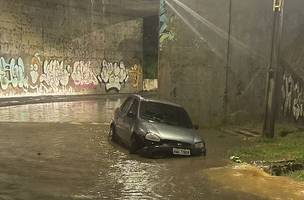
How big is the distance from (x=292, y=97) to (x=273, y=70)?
3.45 metres

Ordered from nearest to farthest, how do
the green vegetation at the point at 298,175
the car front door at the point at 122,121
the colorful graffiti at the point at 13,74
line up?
1. the green vegetation at the point at 298,175
2. the car front door at the point at 122,121
3. the colorful graffiti at the point at 13,74

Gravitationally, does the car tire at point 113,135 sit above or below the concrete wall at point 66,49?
below

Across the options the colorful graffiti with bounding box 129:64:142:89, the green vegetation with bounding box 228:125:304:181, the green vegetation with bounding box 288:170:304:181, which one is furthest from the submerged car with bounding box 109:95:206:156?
the colorful graffiti with bounding box 129:64:142:89

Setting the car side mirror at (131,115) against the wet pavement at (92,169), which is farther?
the car side mirror at (131,115)

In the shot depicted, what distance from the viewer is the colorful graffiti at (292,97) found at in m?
17.0

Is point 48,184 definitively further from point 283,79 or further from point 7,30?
point 7,30

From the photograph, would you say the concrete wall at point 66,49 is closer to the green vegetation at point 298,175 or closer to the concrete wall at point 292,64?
the concrete wall at point 292,64

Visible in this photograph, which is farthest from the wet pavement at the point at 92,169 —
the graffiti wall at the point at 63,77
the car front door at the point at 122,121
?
the graffiti wall at the point at 63,77

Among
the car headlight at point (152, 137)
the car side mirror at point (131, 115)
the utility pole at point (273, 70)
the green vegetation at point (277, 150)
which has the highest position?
the utility pole at point (273, 70)

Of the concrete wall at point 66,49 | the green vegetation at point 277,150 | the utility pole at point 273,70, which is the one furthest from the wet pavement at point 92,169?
the concrete wall at point 66,49

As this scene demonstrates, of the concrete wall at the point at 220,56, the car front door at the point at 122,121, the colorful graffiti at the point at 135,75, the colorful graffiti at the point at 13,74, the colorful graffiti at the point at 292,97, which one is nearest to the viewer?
the car front door at the point at 122,121

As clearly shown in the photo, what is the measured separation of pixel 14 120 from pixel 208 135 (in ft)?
24.8

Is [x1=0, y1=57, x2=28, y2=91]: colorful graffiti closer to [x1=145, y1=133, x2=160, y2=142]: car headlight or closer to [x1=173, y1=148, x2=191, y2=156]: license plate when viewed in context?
[x1=145, y1=133, x2=160, y2=142]: car headlight

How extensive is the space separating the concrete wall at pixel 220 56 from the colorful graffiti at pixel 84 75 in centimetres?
1918
